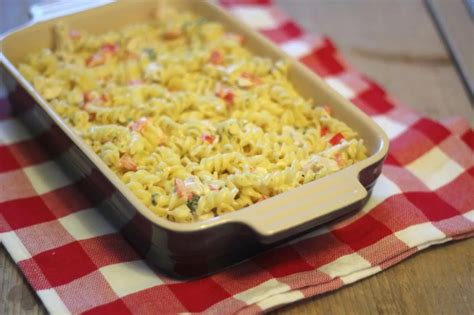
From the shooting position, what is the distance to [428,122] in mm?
1436

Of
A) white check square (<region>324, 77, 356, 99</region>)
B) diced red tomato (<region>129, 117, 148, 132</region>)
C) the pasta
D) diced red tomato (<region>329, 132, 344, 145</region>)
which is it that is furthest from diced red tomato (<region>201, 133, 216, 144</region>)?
white check square (<region>324, 77, 356, 99</region>)

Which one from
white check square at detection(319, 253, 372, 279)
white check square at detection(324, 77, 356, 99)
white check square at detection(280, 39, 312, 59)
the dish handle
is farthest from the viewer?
white check square at detection(280, 39, 312, 59)

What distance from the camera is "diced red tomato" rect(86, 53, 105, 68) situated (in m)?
1.44

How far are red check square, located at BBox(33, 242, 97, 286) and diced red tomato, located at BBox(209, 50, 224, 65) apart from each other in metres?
0.50

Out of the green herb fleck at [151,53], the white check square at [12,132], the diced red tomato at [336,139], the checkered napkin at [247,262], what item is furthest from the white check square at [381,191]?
the white check square at [12,132]

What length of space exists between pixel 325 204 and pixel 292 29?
2.63 ft

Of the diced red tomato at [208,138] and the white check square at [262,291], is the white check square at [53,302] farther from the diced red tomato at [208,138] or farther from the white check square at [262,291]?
the diced red tomato at [208,138]

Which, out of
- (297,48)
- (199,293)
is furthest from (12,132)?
(297,48)

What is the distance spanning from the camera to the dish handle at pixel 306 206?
1.00 metres

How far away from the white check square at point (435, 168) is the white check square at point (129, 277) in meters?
0.55

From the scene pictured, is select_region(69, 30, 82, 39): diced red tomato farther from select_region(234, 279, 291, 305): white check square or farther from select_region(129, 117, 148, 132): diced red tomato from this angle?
select_region(234, 279, 291, 305): white check square

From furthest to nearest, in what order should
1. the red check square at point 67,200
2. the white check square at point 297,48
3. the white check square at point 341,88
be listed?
the white check square at point 297,48, the white check square at point 341,88, the red check square at point 67,200

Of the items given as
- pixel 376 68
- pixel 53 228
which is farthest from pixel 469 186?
pixel 53 228

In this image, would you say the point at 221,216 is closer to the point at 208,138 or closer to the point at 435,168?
the point at 208,138
